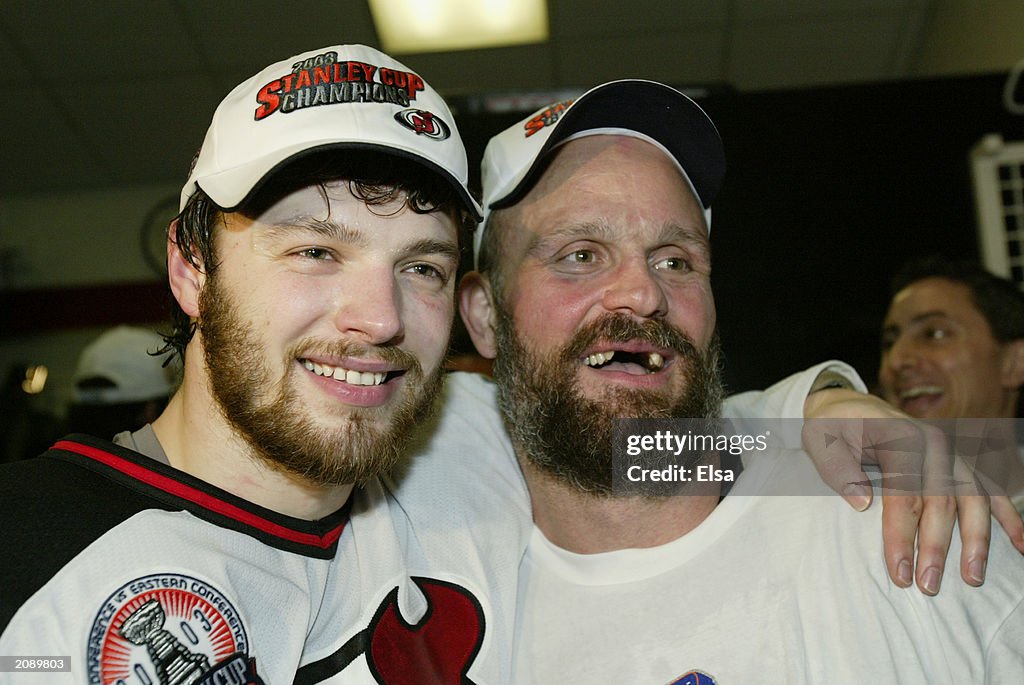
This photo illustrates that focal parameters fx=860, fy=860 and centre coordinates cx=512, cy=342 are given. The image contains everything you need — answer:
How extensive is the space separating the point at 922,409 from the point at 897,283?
0.35 metres

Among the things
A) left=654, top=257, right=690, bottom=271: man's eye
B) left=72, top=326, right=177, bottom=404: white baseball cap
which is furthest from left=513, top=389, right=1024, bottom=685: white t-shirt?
left=72, top=326, right=177, bottom=404: white baseball cap

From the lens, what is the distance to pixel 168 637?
848 millimetres

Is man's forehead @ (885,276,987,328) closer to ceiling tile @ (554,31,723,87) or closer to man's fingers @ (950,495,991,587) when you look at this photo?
ceiling tile @ (554,31,723,87)

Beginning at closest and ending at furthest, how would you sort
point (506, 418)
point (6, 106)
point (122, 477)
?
1. point (122, 477)
2. point (506, 418)
3. point (6, 106)

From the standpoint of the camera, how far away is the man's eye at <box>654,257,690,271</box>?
4.37ft

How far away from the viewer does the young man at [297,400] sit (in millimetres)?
940

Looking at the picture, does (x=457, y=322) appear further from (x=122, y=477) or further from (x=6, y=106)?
(x=6, y=106)

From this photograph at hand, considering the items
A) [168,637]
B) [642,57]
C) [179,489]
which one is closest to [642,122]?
[179,489]

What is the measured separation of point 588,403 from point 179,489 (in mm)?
566

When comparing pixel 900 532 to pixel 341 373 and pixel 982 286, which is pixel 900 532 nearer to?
pixel 341 373

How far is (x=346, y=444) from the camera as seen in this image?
3.44ft

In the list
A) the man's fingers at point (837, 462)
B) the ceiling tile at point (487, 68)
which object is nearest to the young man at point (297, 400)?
the man's fingers at point (837, 462)

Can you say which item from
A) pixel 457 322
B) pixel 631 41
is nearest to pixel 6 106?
pixel 631 41

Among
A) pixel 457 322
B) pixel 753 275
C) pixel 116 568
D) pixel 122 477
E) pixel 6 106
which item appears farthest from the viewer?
pixel 6 106
